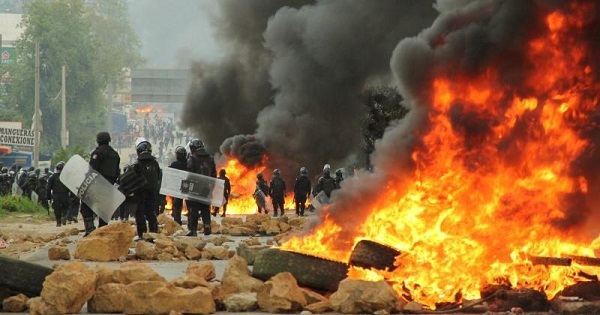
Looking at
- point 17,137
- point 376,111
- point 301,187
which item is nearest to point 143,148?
point 301,187

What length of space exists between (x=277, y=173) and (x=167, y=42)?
117 meters

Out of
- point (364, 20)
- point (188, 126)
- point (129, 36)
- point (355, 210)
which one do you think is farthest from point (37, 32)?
point (355, 210)

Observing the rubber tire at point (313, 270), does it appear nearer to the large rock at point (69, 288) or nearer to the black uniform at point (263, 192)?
the large rock at point (69, 288)

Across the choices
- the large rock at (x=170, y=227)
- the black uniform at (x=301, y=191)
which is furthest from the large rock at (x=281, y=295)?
the black uniform at (x=301, y=191)

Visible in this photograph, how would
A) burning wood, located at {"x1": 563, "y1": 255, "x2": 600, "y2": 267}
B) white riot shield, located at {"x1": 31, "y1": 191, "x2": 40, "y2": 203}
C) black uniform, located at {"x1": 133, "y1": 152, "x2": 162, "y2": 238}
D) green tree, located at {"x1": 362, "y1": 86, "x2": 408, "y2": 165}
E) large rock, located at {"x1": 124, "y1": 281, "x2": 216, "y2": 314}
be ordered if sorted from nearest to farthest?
large rock, located at {"x1": 124, "y1": 281, "x2": 216, "y2": 314} → burning wood, located at {"x1": 563, "y1": 255, "x2": 600, "y2": 267} → black uniform, located at {"x1": 133, "y1": 152, "x2": 162, "y2": 238} → green tree, located at {"x1": 362, "y1": 86, "x2": 408, "y2": 165} → white riot shield, located at {"x1": 31, "y1": 191, "x2": 40, "y2": 203}

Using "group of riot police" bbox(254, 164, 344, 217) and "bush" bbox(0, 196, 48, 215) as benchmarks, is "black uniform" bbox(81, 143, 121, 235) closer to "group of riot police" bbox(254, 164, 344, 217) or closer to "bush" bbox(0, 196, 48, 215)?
"group of riot police" bbox(254, 164, 344, 217)

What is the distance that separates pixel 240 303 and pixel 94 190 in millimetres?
8274

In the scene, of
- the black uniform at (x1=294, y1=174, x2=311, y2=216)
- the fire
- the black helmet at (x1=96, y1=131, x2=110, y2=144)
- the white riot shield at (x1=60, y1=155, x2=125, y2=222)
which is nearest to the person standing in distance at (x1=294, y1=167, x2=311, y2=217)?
the black uniform at (x1=294, y1=174, x2=311, y2=216)

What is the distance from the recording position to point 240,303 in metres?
12.4

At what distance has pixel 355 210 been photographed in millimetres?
13289

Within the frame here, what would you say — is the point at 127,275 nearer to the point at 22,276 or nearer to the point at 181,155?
the point at 22,276

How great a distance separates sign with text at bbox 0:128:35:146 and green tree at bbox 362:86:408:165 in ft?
84.0

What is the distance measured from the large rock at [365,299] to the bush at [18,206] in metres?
26.4

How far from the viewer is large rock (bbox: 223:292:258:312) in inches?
486
